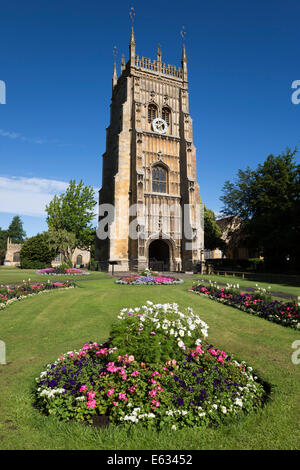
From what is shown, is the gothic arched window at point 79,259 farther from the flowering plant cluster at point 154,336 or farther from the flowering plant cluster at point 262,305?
the flowering plant cluster at point 154,336

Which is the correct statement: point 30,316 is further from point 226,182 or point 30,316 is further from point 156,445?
point 226,182

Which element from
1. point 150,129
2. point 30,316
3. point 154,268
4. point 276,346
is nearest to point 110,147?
point 150,129

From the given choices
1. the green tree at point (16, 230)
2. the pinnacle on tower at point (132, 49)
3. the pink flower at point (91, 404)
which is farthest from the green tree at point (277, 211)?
the green tree at point (16, 230)

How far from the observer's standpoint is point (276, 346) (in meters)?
6.93

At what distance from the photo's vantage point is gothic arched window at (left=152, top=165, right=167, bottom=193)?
33984 mm

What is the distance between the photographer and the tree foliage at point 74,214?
40.4 m

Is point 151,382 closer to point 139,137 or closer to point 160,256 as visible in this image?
point 139,137

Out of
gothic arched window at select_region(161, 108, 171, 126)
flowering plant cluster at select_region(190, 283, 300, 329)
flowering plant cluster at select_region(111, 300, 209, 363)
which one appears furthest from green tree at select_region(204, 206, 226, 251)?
flowering plant cluster at select_region(111, 300, 209, 363)

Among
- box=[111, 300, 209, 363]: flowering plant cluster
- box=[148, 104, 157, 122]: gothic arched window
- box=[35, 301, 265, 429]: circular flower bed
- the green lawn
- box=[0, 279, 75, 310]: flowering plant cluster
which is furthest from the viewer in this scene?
box=[148, 104, 157, 122]: gothic arched window

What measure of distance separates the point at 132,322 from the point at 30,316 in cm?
622

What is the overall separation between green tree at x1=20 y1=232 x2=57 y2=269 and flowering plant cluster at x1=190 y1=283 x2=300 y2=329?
99.1 ft

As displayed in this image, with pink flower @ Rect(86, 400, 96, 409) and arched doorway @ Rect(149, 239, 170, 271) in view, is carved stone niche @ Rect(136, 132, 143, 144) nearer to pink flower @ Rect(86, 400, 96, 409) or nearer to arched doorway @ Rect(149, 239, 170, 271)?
arched doorway @ Rect(149, 239, 170, 271)

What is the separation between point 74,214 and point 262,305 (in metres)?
35.1

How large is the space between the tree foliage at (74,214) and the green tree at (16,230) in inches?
2555
